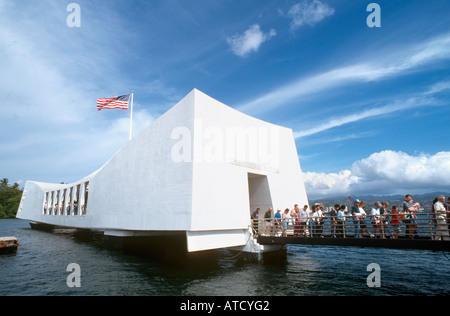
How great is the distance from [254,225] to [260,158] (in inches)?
165

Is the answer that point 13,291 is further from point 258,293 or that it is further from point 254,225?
point 254,225

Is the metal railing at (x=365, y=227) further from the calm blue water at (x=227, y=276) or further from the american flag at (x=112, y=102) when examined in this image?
the american flag at (x=112, y=102)

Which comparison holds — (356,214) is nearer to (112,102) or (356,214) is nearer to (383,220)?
(383,220)

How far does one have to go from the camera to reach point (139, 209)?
1577 cm

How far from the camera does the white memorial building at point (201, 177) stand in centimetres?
1269

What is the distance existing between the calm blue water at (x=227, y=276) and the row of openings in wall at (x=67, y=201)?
29.0ft

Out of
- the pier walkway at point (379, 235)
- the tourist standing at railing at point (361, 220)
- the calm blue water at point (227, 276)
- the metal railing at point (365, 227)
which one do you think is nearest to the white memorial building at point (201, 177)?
the pier walkway at point (379, 235)

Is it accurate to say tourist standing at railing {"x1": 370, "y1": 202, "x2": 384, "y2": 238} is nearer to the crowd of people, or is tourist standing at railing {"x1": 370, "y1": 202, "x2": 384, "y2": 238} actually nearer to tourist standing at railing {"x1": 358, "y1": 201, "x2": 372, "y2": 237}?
the crowd of people

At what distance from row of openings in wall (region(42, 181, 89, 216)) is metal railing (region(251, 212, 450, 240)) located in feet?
58.1

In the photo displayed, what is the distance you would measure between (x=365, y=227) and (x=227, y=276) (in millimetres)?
5767

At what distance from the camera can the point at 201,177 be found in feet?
41.5

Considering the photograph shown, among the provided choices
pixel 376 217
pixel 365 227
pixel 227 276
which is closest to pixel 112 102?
pixel 227 276
